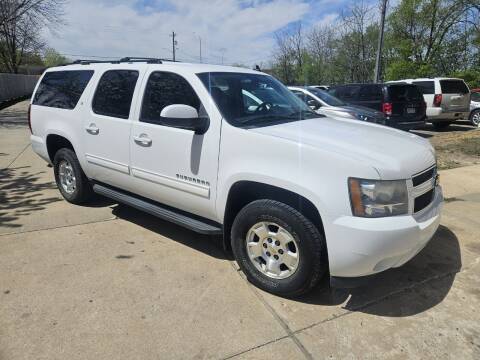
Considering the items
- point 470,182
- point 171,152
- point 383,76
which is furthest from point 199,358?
point 383,76

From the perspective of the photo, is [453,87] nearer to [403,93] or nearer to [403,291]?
[403,93]

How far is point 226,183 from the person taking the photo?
3293 mm

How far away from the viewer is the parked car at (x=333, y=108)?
943 cm

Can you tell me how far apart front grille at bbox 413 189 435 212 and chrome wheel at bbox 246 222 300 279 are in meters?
0.93

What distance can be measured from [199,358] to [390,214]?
158 centimetres

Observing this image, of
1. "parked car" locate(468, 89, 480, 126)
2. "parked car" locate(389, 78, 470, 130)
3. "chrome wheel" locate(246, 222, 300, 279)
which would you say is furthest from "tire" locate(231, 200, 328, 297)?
"parked car" locate(468, 89, 480, 126)

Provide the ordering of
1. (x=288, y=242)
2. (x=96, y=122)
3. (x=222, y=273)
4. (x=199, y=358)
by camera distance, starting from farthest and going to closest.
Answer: (x=96, y=122) → (x=222, y=273) → (x=288, y=242) → (x=199, y=358)

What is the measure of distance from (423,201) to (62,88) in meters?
4.47

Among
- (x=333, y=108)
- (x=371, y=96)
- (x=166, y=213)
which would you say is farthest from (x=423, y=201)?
(x=371, y=96)

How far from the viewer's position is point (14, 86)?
108 feet

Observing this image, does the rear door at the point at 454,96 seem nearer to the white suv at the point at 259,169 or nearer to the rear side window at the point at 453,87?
the rear side window at the point at 453,87

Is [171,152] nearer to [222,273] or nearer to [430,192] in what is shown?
[222,273]

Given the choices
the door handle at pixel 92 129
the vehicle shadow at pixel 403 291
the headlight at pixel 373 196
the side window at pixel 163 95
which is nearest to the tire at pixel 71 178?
the door handle at pixel 92 129

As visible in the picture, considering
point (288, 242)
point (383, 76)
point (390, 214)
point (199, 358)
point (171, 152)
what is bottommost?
point (199, 358)
